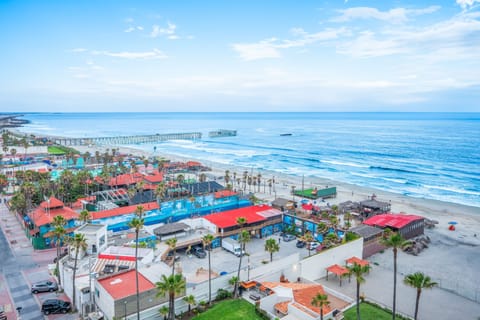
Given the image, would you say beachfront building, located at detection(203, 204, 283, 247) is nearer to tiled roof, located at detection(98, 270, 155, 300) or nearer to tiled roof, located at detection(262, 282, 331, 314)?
tiled roof, located at detection(262, 282, 331, 314)

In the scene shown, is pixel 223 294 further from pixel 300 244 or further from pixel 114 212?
pixel 114 212

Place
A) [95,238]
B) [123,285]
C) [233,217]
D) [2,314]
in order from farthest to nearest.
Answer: [233,217] < [95,238] < [123,285] < [2,314]

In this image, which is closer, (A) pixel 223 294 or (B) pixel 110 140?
(A) pixel 223 294

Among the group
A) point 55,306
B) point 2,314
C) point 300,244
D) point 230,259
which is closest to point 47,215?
point 2,314

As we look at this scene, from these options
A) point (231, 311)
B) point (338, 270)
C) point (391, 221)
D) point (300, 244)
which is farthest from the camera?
point (391, 221)

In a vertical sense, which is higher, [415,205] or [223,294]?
[223,294]

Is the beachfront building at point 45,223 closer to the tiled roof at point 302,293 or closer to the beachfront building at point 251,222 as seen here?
the beachfront building at point 251,222
